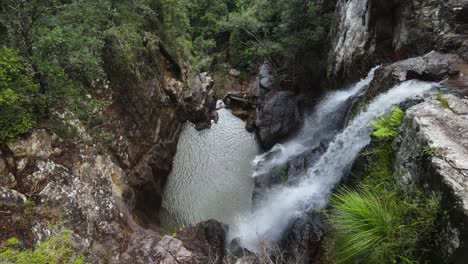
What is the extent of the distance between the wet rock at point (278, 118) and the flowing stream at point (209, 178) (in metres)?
1.03

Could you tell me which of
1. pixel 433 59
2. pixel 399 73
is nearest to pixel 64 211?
pixel 399 73

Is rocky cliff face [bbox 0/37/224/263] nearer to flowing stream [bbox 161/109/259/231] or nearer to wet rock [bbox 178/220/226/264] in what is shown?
wet rock [bbox 178/220/226/264]

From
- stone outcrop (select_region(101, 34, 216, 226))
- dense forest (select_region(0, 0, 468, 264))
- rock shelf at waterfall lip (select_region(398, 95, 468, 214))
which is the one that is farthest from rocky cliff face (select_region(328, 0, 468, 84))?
stone outcrop (select_region(101, 34, 216, 226))

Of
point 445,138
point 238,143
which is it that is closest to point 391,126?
point 445,138

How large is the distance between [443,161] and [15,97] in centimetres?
766

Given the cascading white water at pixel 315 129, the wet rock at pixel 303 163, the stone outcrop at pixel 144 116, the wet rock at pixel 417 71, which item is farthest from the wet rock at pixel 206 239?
the wet rock at pixel 417 71

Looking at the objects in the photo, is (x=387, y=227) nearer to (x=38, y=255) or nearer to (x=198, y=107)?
(x=38, y=255)

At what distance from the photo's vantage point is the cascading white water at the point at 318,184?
864cm

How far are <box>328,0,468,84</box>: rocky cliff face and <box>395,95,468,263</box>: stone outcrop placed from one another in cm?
475

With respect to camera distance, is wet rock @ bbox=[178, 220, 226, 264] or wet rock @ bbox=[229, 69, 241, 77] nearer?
wet rock @ bbox=[178, 220, 226, 264]

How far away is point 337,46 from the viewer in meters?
15.2

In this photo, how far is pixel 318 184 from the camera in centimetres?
1045

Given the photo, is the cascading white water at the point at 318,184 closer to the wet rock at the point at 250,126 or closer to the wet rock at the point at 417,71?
the wet rock at the point at 417,71

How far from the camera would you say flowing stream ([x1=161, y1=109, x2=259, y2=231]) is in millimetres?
12395
